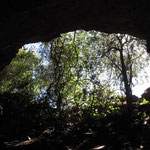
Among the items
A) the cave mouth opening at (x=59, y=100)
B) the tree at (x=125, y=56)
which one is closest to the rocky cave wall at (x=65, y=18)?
the cave mouth opening at (x=59, y=100)

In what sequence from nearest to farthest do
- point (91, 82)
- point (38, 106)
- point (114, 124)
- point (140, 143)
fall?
point (140, 143) < point (114, 124) < point (38, 106) < point (91, 82)

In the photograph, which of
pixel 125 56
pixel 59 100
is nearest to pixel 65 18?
pixel 59 100

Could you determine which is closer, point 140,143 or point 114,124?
point 140,143

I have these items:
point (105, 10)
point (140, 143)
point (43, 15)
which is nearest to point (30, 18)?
point (43, 15)

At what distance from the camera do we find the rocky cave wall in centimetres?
510

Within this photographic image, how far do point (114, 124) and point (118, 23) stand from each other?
500 centimetres

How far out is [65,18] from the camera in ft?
21.3

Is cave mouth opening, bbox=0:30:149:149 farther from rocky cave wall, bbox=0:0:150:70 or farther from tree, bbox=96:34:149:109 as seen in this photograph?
tree, bbox=96:34:149:109

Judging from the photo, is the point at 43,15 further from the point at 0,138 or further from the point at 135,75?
the point at 135,75

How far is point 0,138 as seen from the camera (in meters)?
4.84

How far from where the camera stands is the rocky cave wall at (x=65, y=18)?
5102 millimetres

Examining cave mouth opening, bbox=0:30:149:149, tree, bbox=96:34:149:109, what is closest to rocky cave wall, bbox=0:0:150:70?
cave mouth opening, bbox=0:30:149:149

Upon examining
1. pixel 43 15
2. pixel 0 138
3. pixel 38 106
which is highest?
pixel 43 15

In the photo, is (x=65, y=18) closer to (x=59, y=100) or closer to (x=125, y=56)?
(x=59, y=100)
